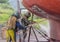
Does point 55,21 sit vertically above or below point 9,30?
above

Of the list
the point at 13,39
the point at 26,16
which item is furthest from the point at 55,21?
the point at 13,39

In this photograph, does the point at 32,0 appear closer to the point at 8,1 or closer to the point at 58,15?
the point at 58,15

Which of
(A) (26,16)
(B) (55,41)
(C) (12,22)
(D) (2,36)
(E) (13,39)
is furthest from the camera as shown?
(D) (2,36)

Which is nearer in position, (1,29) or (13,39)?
(13,39)

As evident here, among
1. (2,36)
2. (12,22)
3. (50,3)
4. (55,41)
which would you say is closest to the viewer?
(50,3)

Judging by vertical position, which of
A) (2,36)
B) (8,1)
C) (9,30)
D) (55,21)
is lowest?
(2,36)

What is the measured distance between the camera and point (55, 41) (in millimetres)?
753

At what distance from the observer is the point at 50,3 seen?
63 cm

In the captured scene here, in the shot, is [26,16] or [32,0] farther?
[26,16]

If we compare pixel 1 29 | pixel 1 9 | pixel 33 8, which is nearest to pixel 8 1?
pixel 1 9

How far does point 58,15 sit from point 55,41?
0.49 ft

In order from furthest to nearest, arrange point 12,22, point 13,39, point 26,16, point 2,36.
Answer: point 2,36 → point 13,39 → point 12,22 → point 26,16

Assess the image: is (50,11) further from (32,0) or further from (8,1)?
(8,1)

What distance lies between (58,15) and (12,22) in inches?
29.6
